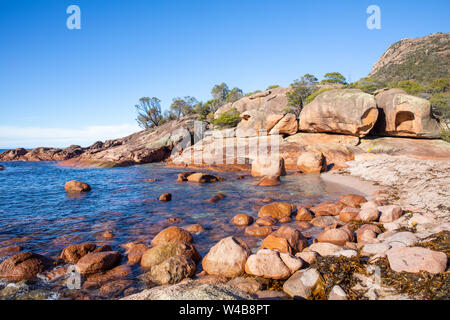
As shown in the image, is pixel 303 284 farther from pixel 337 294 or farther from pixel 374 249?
pixel 374 249

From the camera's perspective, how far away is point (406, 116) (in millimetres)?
18125

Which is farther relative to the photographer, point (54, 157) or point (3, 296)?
point (54, 157)

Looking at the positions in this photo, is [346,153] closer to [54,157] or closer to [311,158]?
[311,158]

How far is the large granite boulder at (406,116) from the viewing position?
17438 mm

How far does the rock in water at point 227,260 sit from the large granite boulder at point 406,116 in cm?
1941

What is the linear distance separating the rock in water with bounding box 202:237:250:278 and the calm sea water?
1106 mm

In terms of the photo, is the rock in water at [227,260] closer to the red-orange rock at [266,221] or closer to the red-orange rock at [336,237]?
the red-orange rock at [336,237]

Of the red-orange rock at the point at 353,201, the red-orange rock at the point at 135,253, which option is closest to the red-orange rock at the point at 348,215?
the red-orange rock at the point at 353,201

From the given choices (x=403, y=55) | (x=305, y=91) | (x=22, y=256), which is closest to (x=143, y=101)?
(x=305, y=91)

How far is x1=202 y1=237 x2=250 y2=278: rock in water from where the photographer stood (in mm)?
4570

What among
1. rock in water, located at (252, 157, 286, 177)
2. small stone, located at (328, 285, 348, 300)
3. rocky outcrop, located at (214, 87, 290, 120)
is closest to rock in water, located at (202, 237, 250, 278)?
small stone, located at (328, 285, 348, 300)
